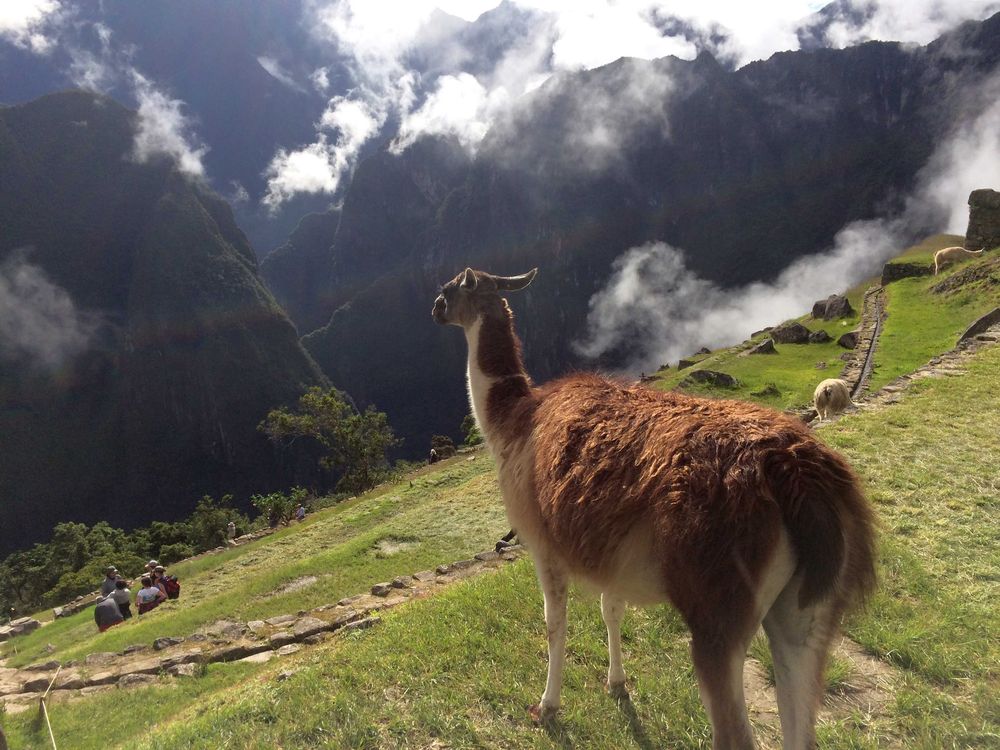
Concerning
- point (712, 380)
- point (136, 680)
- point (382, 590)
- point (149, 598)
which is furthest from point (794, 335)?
point (136, 680)

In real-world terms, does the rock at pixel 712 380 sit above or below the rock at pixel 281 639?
above

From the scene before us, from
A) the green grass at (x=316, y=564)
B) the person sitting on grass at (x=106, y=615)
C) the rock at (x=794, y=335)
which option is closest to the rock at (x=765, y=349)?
the rock at (x=794, y=335)

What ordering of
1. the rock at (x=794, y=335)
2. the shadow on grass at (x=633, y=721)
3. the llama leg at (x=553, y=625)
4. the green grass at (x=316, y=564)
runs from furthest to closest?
1. the rock at (x=794, y=335)
2. the green grass at (x=316, y=564)
3. the llama leg at (x=553, y=625)
4. the shadow on grass at (x=633, y=721)

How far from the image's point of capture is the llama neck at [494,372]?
439 cm

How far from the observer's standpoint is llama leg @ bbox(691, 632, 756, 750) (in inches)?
89.0

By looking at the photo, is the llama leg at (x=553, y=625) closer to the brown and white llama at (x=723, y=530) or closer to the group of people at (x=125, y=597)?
the brown and white llama at (x=723, y=530)

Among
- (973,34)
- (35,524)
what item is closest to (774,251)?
(973,34)

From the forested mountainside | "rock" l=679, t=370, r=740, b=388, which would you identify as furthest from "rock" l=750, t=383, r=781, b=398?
the forested mountainside

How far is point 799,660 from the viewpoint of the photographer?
7.81 feet

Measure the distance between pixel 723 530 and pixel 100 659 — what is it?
11383 millimetres

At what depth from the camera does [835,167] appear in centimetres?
13650

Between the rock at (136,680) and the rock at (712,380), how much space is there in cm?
1906

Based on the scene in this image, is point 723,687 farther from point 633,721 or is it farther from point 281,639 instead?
point 281,639

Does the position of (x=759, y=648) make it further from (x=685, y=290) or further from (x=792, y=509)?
(x=685, y=290)
